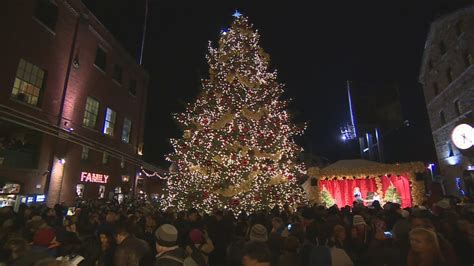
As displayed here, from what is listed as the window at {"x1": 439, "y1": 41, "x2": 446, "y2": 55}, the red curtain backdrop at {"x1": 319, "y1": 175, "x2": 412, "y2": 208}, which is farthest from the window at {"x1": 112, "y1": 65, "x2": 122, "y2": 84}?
the window at {"x1": 439, "y1": 41, "x2": 446, "y2": 55}

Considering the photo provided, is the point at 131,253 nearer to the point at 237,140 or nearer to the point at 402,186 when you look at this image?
the point at 237,140

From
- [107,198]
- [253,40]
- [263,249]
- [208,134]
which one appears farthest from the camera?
[107,198]

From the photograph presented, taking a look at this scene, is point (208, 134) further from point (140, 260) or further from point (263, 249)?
point (263, 249)

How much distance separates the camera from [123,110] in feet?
78.1

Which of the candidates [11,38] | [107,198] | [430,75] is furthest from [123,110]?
[430,75]

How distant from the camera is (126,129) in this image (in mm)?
24766

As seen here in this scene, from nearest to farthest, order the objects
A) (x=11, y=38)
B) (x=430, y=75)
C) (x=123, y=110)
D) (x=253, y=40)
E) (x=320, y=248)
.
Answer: (x=320, y=248)
(x=11, y=38)
(x=253, y=40)
(x=123, y=110)
(x=430, y=75)

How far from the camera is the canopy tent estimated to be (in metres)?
17.1

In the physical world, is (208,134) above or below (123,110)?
below

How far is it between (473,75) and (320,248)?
24086 mm

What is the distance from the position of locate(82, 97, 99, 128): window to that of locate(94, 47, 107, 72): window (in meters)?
2.67

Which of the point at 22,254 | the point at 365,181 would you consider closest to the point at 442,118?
the point at 365,181

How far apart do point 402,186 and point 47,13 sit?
22.5 meters

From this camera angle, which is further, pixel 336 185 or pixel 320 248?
pixel 336 185
